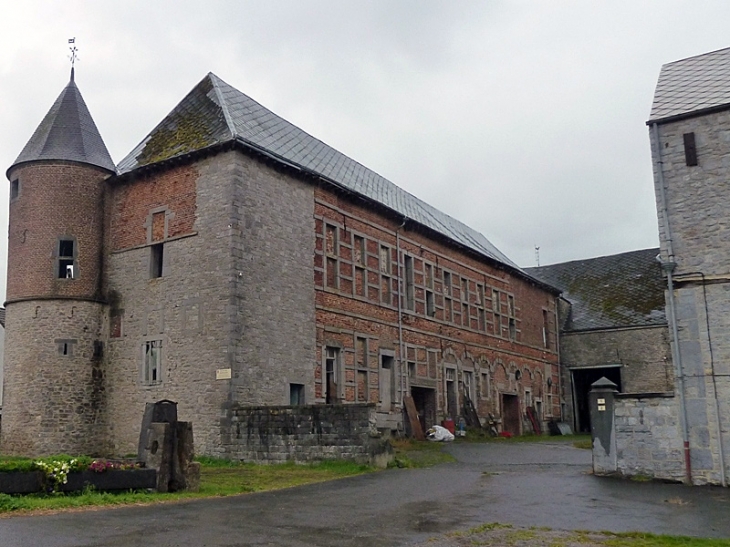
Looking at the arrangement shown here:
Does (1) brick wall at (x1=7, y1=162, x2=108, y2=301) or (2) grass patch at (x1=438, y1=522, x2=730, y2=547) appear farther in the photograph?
(1) brick wall at (x1=7, y1=162, x2=108, y2=301)

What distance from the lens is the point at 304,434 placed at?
18.5 metres

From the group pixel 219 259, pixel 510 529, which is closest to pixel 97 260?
pixel 219 259

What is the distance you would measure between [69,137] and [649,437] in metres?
18.4

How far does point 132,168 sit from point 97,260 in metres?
2.97

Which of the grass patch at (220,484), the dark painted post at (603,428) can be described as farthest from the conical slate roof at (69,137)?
the dark painted post at (603,428)

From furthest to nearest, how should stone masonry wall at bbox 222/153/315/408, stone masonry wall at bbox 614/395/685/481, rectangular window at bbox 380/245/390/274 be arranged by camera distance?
rectangular window at bbox 380/245/390/274 → stone masonry wall at bbox 222/153/315/408 → stone masonry wall at bbox 614/395/685/481

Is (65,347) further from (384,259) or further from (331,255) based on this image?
(384,259)

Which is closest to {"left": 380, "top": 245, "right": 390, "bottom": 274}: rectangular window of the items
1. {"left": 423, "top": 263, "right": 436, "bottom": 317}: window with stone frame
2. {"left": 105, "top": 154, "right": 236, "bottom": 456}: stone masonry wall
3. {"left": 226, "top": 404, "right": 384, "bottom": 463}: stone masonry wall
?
{"left": 423, "top": 263, "right": 436, "bottom": 317}: window with stone frame

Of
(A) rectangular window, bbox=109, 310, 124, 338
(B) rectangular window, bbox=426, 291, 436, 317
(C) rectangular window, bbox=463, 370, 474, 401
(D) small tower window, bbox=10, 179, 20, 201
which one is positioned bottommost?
(C) rectangular window, bbox=463, 370, 474, 401

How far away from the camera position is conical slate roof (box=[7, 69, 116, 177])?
23484 mm

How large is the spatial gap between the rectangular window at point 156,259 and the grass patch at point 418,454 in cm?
839

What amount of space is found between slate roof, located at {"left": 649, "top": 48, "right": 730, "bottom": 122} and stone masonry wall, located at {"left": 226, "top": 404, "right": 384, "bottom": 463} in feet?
30.8

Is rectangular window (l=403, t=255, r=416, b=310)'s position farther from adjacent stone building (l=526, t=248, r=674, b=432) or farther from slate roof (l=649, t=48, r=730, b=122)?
adjacent stone building (l=526, t=248, r=674, b=432)

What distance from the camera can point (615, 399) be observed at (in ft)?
53.5
